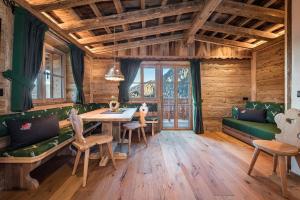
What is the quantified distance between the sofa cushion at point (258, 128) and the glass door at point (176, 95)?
1.34 metres

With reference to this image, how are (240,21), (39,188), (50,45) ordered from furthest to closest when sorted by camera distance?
(240,21) < (50,45) < (39,188)

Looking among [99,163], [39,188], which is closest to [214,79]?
[99,163]

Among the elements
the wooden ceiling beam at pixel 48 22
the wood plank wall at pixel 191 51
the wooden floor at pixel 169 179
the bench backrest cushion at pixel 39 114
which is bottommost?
the wooden floor at pixel 169 179

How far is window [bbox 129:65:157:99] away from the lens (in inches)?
215

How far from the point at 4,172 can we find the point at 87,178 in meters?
0.93

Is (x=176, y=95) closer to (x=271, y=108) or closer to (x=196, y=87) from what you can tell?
(x=196, y=87)

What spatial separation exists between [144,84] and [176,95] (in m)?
1.03

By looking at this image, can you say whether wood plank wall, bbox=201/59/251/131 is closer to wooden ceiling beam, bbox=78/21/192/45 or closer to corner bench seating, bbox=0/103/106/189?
wooden ceiling beam, bbox=78/21/192/45

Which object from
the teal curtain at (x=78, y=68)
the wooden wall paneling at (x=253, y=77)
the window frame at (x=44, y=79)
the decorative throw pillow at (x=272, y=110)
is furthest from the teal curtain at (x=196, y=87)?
the window frame at (x=44, y=79)

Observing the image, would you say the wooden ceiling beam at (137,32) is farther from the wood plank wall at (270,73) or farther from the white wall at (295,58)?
the wood plank wall at (270,73)

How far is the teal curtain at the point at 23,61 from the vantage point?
92.2 inches

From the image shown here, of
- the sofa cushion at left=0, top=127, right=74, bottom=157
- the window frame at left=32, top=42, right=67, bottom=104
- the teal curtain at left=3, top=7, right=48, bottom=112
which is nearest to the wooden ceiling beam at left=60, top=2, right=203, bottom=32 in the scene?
the window frame at left=32, top=42, right=67, bottom=104

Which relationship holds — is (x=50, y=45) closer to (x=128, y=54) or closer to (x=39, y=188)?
(x=128, y=54)

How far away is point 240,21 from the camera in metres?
4.10
